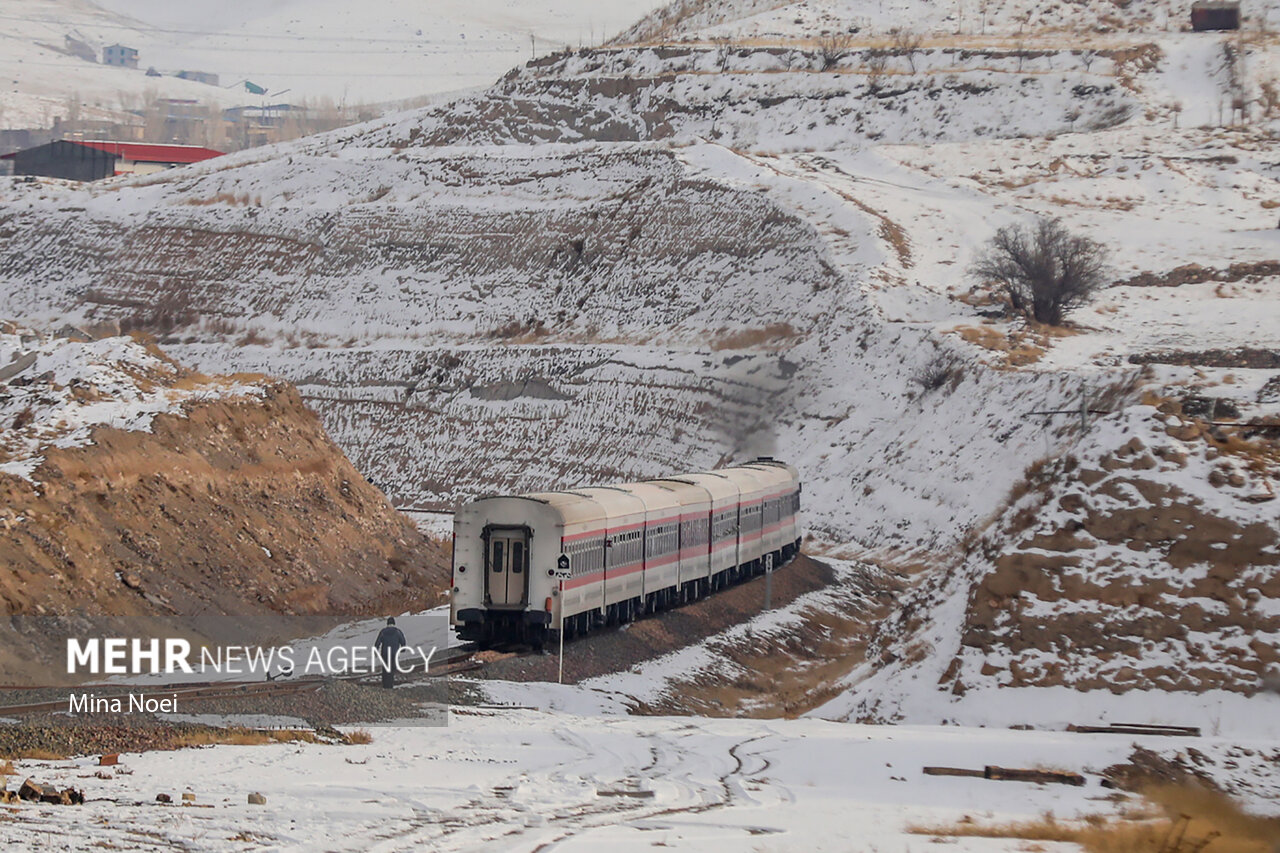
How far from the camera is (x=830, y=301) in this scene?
75.8 meters

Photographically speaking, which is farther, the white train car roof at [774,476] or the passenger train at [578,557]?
the white train car roof at [774,476]

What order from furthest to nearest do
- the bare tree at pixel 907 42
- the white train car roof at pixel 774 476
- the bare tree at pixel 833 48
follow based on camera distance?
the bare tree at pixel 833 48, the bare tree at pixel 907 42, the white train car roof at pixel 774 476

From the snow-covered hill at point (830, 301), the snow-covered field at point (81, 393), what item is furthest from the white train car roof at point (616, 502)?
the snow-covered field at point (81, 393)

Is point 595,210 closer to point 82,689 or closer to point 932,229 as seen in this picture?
point 932,229

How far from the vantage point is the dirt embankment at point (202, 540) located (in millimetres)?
29391

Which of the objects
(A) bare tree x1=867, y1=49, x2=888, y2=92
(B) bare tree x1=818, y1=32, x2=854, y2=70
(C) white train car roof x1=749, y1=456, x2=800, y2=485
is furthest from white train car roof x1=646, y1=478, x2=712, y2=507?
(B) bare tree x1=818, y1=32, x2=854, y2=70

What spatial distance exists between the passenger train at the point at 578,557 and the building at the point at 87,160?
341 feet

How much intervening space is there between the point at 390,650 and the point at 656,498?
1252cm

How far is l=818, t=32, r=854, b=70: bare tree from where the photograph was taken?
116 metres

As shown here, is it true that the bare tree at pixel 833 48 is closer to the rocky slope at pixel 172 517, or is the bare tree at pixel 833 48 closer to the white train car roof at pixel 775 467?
the white train car roof at pixel 775 467

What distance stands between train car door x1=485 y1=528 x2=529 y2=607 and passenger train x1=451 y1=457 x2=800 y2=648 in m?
Answer: 0.02

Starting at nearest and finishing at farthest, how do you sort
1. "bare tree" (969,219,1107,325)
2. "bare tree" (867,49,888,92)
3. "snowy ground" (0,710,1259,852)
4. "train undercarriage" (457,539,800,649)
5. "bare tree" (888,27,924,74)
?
"snowy ground" (0,710,1259,852) < "train undercarriage" (457,539,800,649) < "bare tree" (969,219,1107,325) < "bare tree" (867,49,888,92) < "bare tree" (888,27,924,74)

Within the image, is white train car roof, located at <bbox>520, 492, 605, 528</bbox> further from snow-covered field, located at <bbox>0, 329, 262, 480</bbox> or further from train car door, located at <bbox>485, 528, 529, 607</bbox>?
snow-covered field, located at <bbox>0, 329, 262, 480</bbox>

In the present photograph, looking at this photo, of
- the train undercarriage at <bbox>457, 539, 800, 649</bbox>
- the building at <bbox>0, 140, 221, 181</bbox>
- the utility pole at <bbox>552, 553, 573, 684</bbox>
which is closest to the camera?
the utility pole at <bbox>552, 553, 573, 684</bbox>
